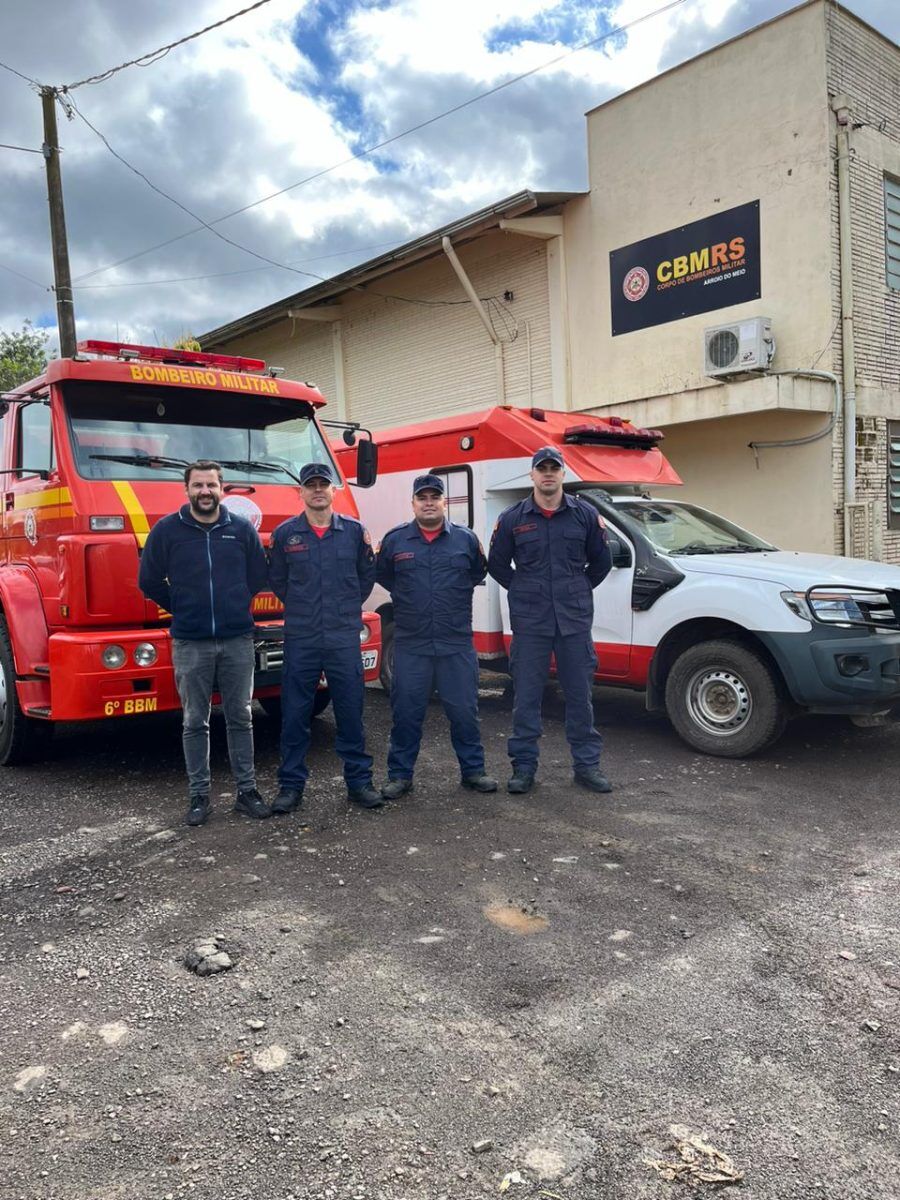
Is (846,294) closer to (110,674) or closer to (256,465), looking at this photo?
(256,465)

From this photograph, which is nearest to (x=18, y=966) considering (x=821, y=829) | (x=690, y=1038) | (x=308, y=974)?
(x=308, y=974)

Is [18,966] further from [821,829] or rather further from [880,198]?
A: [880,198]

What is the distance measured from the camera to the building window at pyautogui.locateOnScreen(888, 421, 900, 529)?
11953 mm

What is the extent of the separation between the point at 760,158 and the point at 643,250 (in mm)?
1945

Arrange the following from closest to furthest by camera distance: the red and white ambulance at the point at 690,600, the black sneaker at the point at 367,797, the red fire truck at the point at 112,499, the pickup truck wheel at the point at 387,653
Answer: the black sneaker at the point at 367,797, the red fire truck at the point at 112,499, the red and white ambulance at the point at 690,600, the pickup truck wheel at the point at 387,653

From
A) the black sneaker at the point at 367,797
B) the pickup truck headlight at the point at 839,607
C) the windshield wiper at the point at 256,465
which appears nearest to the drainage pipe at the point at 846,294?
the pickup truck headlight at the point at 839,607

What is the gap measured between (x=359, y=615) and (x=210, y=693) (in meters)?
0.93

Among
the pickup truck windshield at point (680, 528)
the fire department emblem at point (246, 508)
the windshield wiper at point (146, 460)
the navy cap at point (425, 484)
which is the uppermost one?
the windshield wiper at point (146, 460)

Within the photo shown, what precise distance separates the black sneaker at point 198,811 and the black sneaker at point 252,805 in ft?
0.64

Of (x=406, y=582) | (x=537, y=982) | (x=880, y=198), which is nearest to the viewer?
(x=537, y=982)

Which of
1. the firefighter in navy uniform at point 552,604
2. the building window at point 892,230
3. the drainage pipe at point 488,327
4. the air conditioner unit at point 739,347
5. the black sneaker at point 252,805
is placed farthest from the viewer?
the drainage pipe at point 488,327

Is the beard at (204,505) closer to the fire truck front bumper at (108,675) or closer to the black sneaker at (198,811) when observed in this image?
the fire truck front bumper at (108,675)

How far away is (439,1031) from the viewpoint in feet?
9.20

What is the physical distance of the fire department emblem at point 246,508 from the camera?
570 centimetres
